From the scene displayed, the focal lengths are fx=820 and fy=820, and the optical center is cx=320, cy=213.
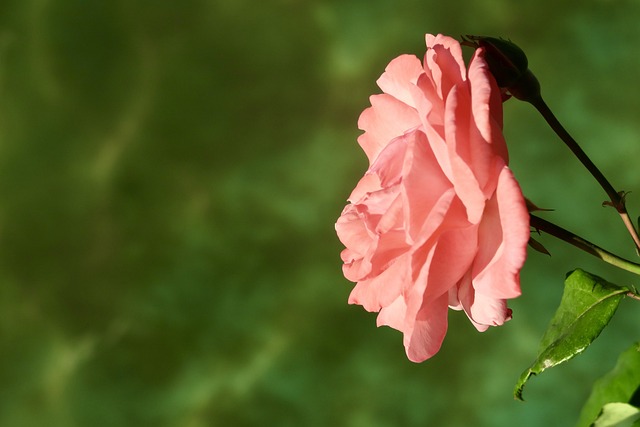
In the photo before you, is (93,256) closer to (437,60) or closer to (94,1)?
(94,1)

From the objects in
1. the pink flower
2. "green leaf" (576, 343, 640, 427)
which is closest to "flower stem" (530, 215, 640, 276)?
the pink flower

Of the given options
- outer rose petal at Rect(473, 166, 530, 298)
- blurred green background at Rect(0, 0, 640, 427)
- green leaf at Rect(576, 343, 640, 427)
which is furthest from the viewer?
blurred green background at Rect(0, 0, 640, 427)

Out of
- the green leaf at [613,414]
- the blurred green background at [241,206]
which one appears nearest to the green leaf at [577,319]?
the green leaf at [613,414]

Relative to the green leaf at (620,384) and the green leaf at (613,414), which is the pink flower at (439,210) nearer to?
the green leaf at (613,414)

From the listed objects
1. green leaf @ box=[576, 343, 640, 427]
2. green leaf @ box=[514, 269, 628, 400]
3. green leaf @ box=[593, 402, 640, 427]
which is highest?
green leaf @ box=[514, 269, 628, 400]

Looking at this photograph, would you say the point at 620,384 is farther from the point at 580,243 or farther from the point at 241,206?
the point at 241,206

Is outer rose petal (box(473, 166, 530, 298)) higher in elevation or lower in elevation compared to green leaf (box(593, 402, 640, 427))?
higher

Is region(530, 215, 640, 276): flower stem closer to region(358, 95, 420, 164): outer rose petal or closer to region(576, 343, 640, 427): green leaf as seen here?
region(358, 95, 420, 164): outer rose petal
